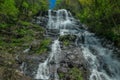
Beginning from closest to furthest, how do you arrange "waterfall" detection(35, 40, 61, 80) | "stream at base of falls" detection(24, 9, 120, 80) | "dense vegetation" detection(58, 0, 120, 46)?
"waterfall" detection(35, 40, 61, 80) → "stream at base of falls" detection(24, 9, 120, 80) → "dense vegetation" detection(58, 0, 120, 46)

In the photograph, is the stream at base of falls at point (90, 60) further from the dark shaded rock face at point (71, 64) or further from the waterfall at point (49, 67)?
the dark shaded rock face at point (71, 64)

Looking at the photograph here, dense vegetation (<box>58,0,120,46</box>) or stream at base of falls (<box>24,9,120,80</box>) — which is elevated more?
dense vegetation (<box>58,0,120,46</box>)

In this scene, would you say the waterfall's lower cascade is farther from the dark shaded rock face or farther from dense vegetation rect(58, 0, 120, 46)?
dense vegetation rect(58, 0, 120, 46)

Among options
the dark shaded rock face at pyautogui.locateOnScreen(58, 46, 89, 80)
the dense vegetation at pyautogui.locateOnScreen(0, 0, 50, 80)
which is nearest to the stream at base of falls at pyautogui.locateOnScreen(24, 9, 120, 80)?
the dark shaded rock face at pyautogui.locateOnScreen(58, 46, 89, 80)

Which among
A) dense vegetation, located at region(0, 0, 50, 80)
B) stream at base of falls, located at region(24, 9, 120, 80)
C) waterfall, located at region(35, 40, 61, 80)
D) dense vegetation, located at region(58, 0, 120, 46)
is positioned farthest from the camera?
dense vegetation, located at region(58, 0, 120, 46)

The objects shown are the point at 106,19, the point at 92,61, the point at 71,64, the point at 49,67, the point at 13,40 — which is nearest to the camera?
the point at 49,67

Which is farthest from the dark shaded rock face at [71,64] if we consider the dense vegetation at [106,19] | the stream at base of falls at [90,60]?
the dense vegetation at [106,19]

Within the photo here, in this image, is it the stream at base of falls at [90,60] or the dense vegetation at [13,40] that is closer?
the dense vegetation at [13,40]

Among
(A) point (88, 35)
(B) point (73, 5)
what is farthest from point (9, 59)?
(B) point (73, 5)

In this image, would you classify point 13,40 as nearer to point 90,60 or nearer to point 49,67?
point 49,67

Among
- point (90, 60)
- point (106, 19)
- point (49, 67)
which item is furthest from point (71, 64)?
point (106, 19)

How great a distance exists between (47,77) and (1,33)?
7968mm

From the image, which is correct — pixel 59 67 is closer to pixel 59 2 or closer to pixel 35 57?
pixel 35 57

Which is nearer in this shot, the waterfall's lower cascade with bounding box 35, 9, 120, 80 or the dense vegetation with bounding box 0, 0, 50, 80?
the dense vegetation with bounding box 0, 0, 50, 80
